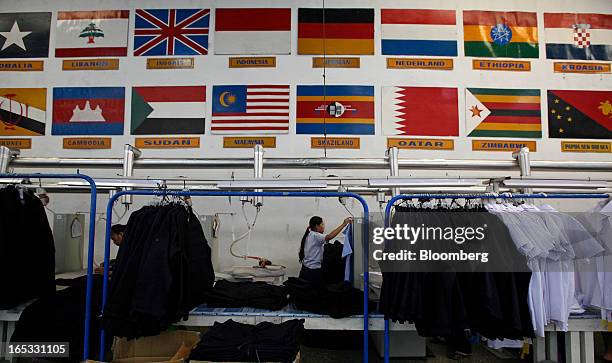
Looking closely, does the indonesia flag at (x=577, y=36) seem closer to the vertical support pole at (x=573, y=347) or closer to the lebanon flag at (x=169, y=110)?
the vertical support pole at (x=573, y=347)

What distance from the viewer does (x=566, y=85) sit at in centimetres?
525

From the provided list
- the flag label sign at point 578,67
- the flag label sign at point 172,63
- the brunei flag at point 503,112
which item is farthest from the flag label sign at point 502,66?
the flag label sign at point 172,63

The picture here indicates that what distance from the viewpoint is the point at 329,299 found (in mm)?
2564

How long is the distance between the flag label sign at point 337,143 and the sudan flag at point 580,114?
267 centimetres

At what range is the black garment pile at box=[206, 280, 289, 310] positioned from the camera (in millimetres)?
2652

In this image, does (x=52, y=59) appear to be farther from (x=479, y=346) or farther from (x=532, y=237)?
(x=479, y=346)

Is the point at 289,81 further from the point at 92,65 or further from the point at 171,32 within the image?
the point at 92,65

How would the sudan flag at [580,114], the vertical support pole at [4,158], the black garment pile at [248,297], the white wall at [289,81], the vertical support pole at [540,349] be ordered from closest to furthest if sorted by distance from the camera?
1. the black garment pile at [248,297]
2. the vertical support pole at [540,349]
3. the vertical support pole at [4,158]
4. the white wall at [289,81]
5. the sudan flag at [580,114]

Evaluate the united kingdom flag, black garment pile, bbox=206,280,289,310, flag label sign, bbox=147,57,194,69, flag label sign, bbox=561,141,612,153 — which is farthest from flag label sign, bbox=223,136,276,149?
flag label sign, bbox=561,141,612,153

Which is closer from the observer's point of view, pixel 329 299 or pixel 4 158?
pixel 329 299

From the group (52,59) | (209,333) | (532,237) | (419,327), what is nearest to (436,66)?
(532,237)

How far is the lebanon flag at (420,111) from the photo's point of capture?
5.12 m

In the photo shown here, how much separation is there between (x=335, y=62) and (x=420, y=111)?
135 centimetres

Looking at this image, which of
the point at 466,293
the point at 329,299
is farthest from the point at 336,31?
the point at 466,293
